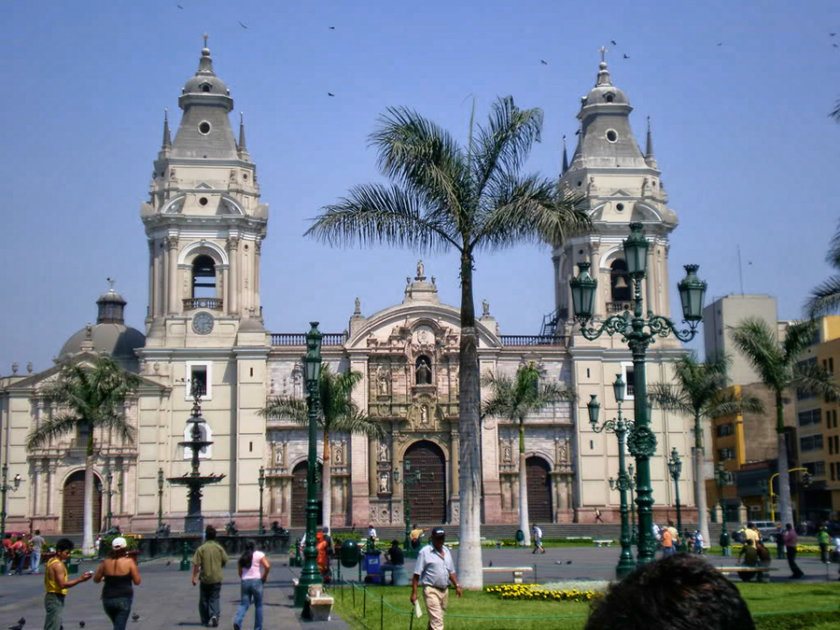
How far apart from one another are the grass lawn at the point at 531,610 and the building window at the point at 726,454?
56673mm

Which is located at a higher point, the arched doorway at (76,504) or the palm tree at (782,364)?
the palm tree at (782,364)

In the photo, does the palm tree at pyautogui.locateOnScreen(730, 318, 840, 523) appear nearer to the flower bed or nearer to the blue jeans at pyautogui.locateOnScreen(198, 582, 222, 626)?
the flower bed

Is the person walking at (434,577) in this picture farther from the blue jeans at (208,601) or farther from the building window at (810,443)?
the building window at (810,443)

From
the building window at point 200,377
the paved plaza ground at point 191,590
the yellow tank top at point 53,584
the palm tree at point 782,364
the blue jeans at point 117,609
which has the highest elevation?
the building window at point 200,377

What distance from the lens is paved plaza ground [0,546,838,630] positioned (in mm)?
18516

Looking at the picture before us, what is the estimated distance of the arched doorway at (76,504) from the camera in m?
50.9

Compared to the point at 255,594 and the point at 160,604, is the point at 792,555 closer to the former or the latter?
the point at 160,604

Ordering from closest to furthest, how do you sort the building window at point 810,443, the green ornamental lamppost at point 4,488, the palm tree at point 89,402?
the palm tree at point 89,402 → the green ornamental lamppost at point 4,488 → the building window at point 810,443

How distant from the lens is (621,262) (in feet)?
187

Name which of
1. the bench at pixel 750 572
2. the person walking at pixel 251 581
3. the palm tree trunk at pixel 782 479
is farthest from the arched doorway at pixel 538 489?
the person walking at pixel 251 581

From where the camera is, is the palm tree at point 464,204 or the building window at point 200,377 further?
the building window at point 200,377

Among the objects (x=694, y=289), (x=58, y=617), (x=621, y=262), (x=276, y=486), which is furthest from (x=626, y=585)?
(x=621, y=262)

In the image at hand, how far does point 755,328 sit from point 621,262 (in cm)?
2031

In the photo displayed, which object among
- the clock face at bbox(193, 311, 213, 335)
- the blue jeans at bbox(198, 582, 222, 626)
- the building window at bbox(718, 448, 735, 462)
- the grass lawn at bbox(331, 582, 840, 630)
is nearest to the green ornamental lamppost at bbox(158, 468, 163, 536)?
the clock face at bbox(193, 311, 213, 335)
